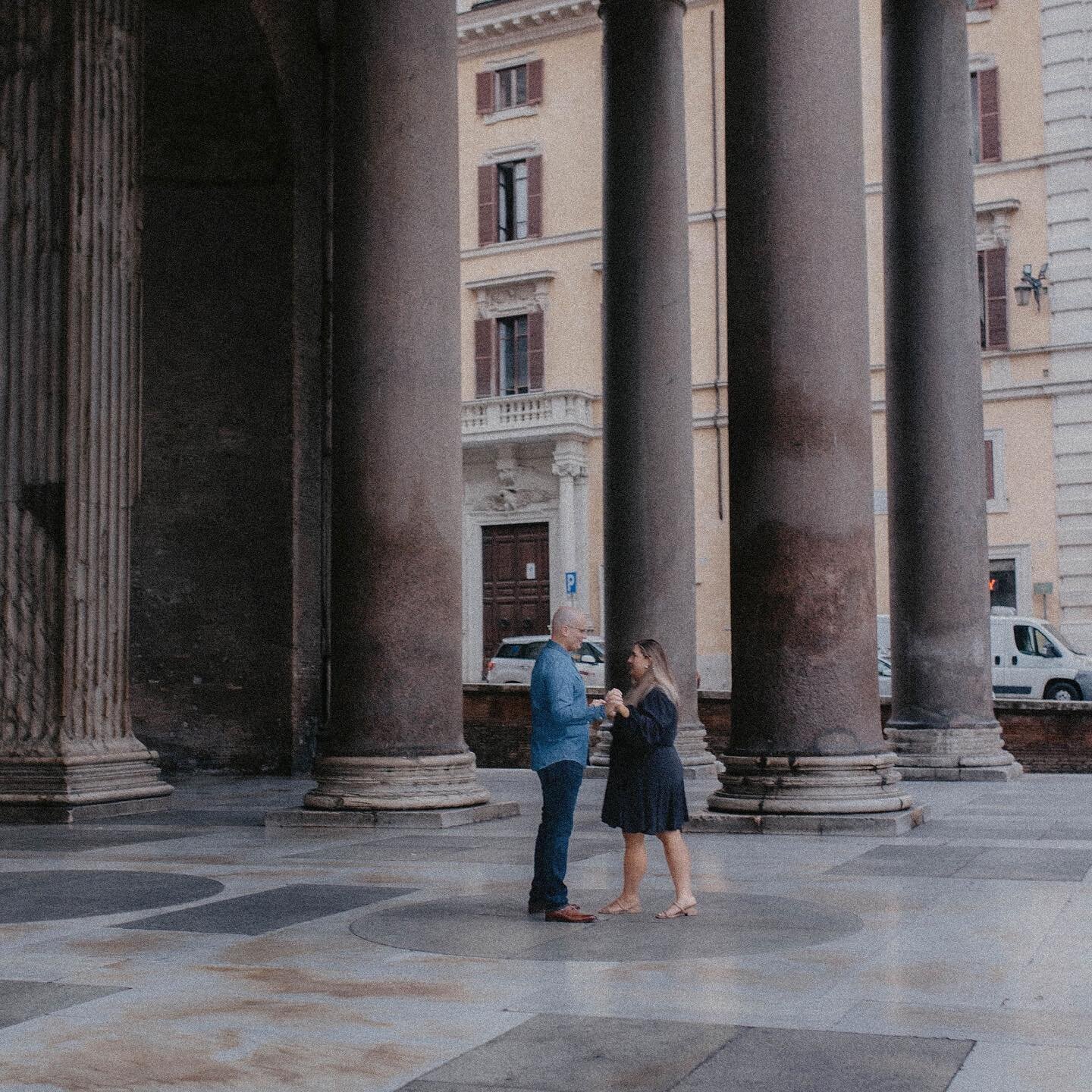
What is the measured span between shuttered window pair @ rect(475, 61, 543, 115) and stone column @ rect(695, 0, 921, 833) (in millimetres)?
31287

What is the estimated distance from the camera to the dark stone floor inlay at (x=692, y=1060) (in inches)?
177

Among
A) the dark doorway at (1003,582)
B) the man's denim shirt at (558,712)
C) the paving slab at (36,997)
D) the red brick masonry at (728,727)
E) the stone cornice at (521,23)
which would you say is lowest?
the red brick masonry at (728,727)

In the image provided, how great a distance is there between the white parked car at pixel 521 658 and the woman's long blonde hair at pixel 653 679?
24037mm

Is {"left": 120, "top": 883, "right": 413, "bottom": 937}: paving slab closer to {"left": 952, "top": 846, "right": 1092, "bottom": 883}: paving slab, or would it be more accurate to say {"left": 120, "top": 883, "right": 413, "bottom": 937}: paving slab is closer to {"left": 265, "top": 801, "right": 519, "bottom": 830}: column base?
{"left": 265, "top": 801, "right": 519, "bottom": 830}: column base

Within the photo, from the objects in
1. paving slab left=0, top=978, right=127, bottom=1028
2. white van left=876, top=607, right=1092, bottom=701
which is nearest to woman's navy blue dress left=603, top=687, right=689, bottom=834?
paving slab left=0, top=978, right=127, bottom=1028

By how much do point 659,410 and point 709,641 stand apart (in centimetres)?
2157

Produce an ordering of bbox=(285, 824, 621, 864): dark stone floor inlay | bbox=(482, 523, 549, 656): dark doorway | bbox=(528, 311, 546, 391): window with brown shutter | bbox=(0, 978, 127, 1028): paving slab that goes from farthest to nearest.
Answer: bbox=(528, 311, 546, 391): window with brown shutter, bbox=(482, 523, 549, 656): dark doorway, bbox=(285, 824, 621, 864): dark stone floor inlay, bbox=(0, 978, 127, 1028): paving slab

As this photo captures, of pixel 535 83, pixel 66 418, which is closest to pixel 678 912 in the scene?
pixel 66 418

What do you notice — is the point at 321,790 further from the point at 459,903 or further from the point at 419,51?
the point at 419,51

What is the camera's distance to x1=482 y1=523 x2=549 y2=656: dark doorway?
40.5 m

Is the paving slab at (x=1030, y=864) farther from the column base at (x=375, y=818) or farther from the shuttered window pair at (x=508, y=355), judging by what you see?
the shuttered window pair at (x=508, y=355)

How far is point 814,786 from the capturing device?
11289mm

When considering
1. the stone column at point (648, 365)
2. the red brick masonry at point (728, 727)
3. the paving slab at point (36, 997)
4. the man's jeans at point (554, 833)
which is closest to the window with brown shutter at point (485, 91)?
the red brick masonry at point (728, 727)

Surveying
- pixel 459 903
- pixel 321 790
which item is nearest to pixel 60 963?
pixel 459 903
